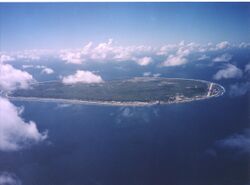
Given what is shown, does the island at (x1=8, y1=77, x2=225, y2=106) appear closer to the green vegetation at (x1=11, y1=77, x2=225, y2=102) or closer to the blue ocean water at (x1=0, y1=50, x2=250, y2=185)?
the green vegetation at (x1=11, y1=77, x2=225, y2=102)

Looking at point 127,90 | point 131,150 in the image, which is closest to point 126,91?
point 127,90

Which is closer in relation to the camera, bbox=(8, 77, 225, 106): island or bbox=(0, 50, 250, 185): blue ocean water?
bbox=(0, 50, 250, 185): blue ocean water

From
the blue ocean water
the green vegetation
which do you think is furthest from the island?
the blue ocean water

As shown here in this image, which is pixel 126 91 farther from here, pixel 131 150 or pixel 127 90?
pixel 131 150

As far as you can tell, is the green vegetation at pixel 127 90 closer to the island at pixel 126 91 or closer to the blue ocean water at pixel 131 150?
the island at pixel 126 91

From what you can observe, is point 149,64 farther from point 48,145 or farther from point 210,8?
point 48,145

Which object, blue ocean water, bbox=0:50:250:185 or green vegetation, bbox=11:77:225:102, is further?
green vegetation, bbox=11:77:225:102

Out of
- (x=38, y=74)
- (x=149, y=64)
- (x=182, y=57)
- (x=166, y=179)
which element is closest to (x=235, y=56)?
(x=182, y=57)

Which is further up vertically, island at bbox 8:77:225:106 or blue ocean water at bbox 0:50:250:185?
island at bbox 8:77:225:106

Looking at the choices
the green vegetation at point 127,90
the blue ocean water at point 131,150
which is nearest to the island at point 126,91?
the green vegetation at point 127,90
